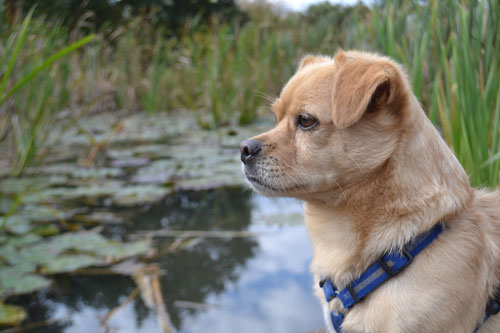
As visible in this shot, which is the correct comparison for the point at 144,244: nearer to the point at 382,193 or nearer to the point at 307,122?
the point at 307,122

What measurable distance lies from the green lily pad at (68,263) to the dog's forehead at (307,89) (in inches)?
Result: 59.1

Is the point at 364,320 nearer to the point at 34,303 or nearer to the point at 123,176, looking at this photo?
the point at 34,303

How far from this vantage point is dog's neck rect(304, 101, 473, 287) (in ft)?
4.50

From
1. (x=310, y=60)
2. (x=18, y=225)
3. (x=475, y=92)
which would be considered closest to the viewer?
(x=310, y=60)

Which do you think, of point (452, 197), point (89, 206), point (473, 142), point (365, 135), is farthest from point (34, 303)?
point (473, 142)

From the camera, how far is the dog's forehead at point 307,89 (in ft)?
5.14

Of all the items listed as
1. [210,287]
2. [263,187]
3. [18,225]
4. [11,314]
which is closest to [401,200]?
[263,187]

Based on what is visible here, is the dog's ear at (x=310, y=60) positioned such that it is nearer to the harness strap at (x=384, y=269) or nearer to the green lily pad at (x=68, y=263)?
the harness strap at (x=384, y=269)

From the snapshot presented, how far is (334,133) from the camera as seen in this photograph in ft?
4.92

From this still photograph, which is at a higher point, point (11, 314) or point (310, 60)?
point (310, 60)

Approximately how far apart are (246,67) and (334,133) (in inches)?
206

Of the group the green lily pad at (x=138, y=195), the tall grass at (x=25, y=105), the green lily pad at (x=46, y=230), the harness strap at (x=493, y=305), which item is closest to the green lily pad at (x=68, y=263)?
the green lily pad at (x=46, y=230)

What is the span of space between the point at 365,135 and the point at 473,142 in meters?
0.87

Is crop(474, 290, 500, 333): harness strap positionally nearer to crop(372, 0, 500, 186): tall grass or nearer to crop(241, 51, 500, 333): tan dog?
crop(241, 51, 500, 333): tan dog
